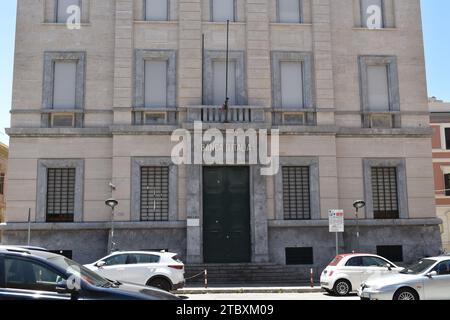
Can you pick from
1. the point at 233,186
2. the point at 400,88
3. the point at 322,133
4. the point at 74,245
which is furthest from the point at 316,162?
the point at 74,245

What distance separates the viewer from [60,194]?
24.3 m

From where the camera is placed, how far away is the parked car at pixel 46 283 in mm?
7488

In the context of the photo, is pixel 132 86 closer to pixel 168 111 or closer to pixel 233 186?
pixel 168 111

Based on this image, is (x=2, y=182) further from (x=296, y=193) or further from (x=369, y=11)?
(x=369, y=11)

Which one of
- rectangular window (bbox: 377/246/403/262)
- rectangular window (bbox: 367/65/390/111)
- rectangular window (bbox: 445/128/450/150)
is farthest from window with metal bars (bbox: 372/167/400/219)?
rectangular window (bbox: 445/128/450/150)

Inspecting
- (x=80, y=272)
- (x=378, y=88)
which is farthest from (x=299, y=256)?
(x=80, y=272)

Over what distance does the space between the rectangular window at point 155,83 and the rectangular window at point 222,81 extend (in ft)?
8.25

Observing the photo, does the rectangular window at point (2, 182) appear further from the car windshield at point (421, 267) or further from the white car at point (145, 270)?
the car windshield at point (421, 267)

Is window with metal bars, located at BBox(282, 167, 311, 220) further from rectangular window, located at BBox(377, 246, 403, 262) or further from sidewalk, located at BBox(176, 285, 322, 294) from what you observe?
sidewalk, located at BBox(176, 285, 322, 294)

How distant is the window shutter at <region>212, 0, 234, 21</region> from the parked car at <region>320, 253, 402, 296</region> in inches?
547

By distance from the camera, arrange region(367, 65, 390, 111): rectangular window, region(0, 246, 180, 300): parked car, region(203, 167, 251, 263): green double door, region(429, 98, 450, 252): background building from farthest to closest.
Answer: region(429, 98, 450, 252): background building, region(367, 65, 390, 111): rectangular window, region(203, 167, 251, 263): green double door, region(0, 246, 180, 300): parked car

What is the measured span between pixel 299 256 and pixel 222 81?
9.43m

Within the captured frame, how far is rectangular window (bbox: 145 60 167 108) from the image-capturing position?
25141mm

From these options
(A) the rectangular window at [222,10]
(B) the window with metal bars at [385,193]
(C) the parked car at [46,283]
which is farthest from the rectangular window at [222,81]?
(C) the parked car at [46,283]
